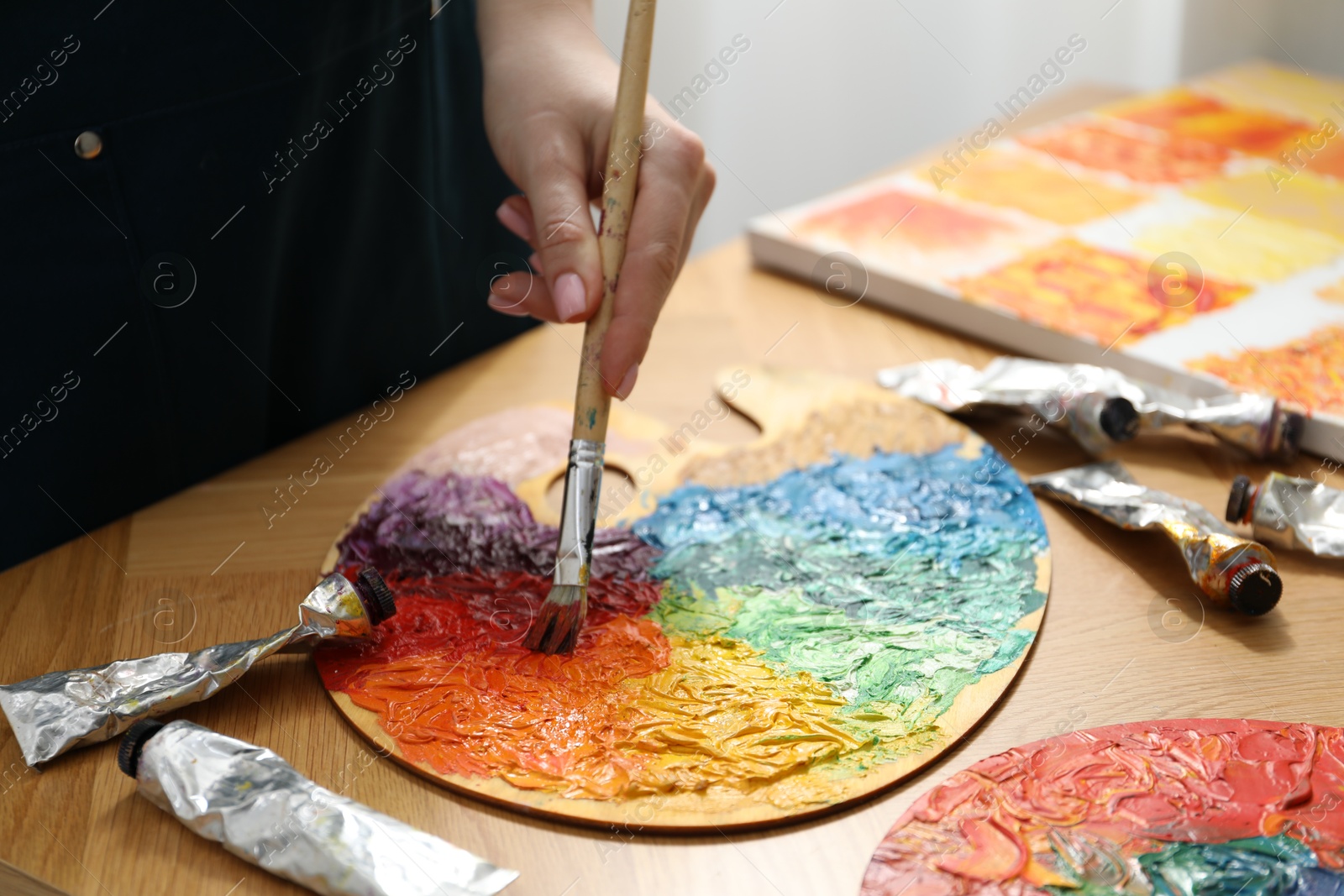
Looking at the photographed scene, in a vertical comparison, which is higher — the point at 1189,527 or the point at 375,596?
the point at 375,596

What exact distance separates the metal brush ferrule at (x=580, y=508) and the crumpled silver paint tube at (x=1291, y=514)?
48 centimetres

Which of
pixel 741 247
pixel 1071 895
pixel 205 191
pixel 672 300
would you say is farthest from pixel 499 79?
pixel 1071 895

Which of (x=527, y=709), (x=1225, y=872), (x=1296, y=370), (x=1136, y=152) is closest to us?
(x=1225, y=872)

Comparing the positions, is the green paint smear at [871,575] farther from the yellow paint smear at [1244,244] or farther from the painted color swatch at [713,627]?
the yellow paint smear at [1244,244]

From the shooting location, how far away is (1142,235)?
1.32 m

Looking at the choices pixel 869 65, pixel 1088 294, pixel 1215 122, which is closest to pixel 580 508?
pixel 1088 294

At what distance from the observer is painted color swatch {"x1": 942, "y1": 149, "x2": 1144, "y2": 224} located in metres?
1.38

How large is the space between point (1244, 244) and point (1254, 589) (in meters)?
0.66

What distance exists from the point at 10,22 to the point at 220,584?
0.39m

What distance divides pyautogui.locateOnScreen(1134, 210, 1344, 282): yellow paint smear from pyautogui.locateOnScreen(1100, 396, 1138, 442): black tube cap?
34 centimetres

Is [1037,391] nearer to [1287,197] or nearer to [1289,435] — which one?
[1289,435]

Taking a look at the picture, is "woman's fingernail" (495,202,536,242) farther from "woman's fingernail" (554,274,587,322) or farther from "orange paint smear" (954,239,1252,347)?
"orange paint smear" (954,239,1252,347)

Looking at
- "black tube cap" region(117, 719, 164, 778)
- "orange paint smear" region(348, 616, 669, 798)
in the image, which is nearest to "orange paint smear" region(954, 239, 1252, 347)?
"orange paint smear" region(348, 616, 669, 798)

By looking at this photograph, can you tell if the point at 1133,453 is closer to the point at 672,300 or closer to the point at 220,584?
the point at 672,300
